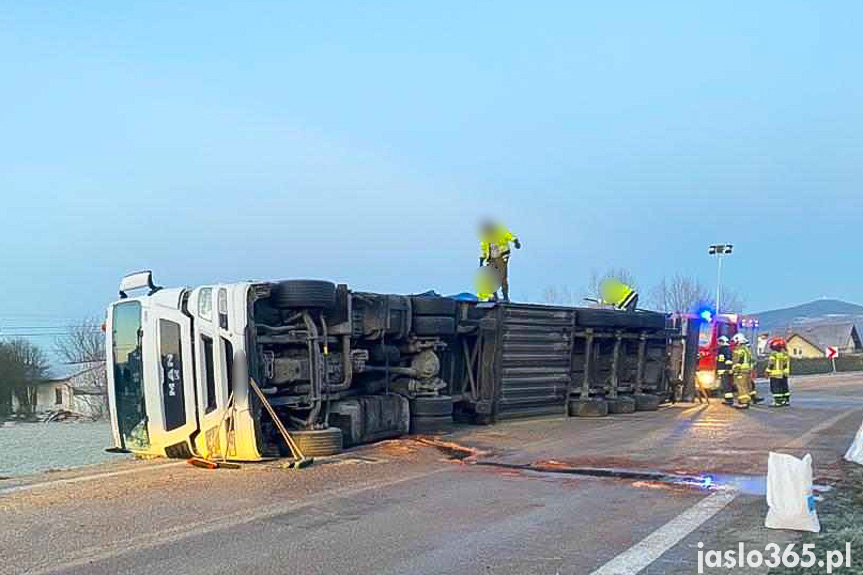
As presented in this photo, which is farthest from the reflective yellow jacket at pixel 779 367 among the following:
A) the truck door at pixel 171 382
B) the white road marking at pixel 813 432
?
the truck door at pixel 171 382

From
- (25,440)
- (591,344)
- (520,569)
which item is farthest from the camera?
(25,440)

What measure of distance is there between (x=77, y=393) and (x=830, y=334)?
233 feet

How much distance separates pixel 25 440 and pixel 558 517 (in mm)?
29938

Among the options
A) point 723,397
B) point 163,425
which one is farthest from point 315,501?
point 723,397

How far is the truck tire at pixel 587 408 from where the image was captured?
13.9m

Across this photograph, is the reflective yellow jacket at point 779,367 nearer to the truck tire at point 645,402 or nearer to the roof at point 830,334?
the truck tire at point 645,402

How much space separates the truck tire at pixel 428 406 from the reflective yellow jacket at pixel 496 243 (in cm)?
336

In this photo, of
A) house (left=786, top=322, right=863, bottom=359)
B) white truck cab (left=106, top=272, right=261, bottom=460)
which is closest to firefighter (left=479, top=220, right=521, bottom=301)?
white truck cab (left=106, top=272, right=261, bottom=460)

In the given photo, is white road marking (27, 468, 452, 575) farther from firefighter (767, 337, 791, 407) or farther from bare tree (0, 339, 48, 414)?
bare tree (0, 339, 48, 414)

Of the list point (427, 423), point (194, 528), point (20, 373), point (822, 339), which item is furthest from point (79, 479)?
point (822, 339)

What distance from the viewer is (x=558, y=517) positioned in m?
6.03

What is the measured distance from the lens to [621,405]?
14.7m

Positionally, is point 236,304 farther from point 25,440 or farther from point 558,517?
point 25,440

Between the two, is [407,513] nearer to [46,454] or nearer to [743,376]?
[743,376]
